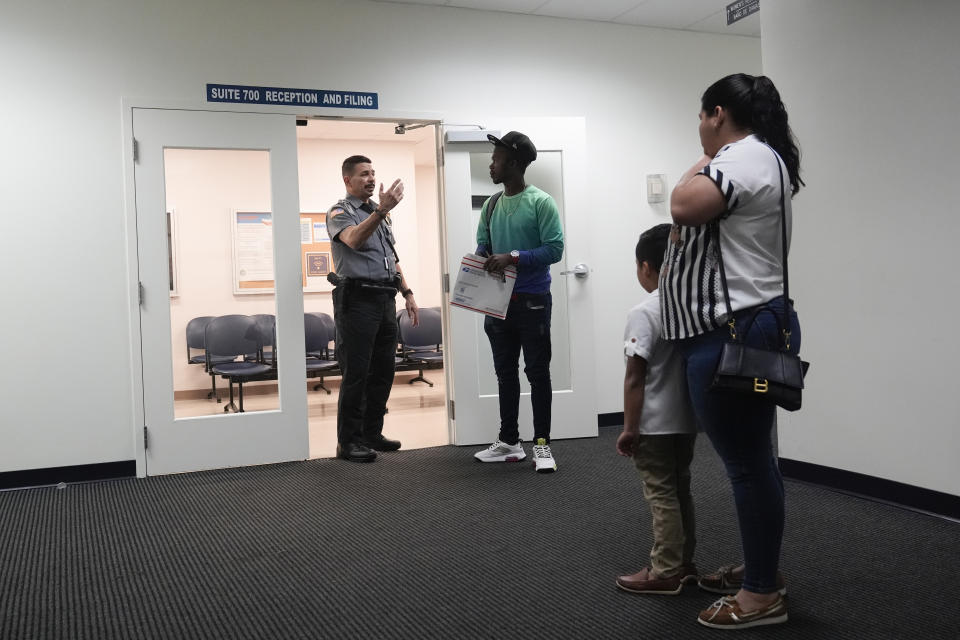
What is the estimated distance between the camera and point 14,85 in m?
3.89

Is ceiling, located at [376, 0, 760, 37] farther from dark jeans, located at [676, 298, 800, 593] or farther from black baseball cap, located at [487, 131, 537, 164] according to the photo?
dark jeans, located at [676, 298, 800, 593]

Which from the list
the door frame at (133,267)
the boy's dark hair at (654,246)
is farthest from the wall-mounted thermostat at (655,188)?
the boy's dark hair at (654,246)

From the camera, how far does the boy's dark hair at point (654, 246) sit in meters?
2.25

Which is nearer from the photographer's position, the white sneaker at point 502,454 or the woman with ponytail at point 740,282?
the woman with ponytail at point 740,282

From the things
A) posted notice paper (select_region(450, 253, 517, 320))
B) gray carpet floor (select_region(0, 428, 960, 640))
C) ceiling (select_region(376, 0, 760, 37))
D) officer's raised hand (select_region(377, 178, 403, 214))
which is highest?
ceiling (select_region(376, 0, 760, 37))

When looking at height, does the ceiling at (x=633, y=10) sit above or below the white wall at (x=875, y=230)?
above

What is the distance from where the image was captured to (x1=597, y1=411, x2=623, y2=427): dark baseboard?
5047 mm

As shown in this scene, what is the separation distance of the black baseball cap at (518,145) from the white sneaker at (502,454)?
1476mm

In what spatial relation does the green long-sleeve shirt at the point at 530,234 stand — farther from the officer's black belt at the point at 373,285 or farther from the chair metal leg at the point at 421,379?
the chair metal leg at the point at 421,379

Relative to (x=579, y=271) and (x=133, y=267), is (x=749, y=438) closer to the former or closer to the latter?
(x=579, y=271)

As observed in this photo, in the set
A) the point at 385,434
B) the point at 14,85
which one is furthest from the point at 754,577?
the point at 14,85

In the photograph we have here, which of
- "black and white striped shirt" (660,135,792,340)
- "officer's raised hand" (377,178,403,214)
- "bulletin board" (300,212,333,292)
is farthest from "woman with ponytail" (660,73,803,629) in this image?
"bulletin board" (300,212,333,292)

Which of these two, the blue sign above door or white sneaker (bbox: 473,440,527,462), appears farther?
the blue sign above door

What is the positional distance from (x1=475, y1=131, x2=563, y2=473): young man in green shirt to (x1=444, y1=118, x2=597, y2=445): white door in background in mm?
569
